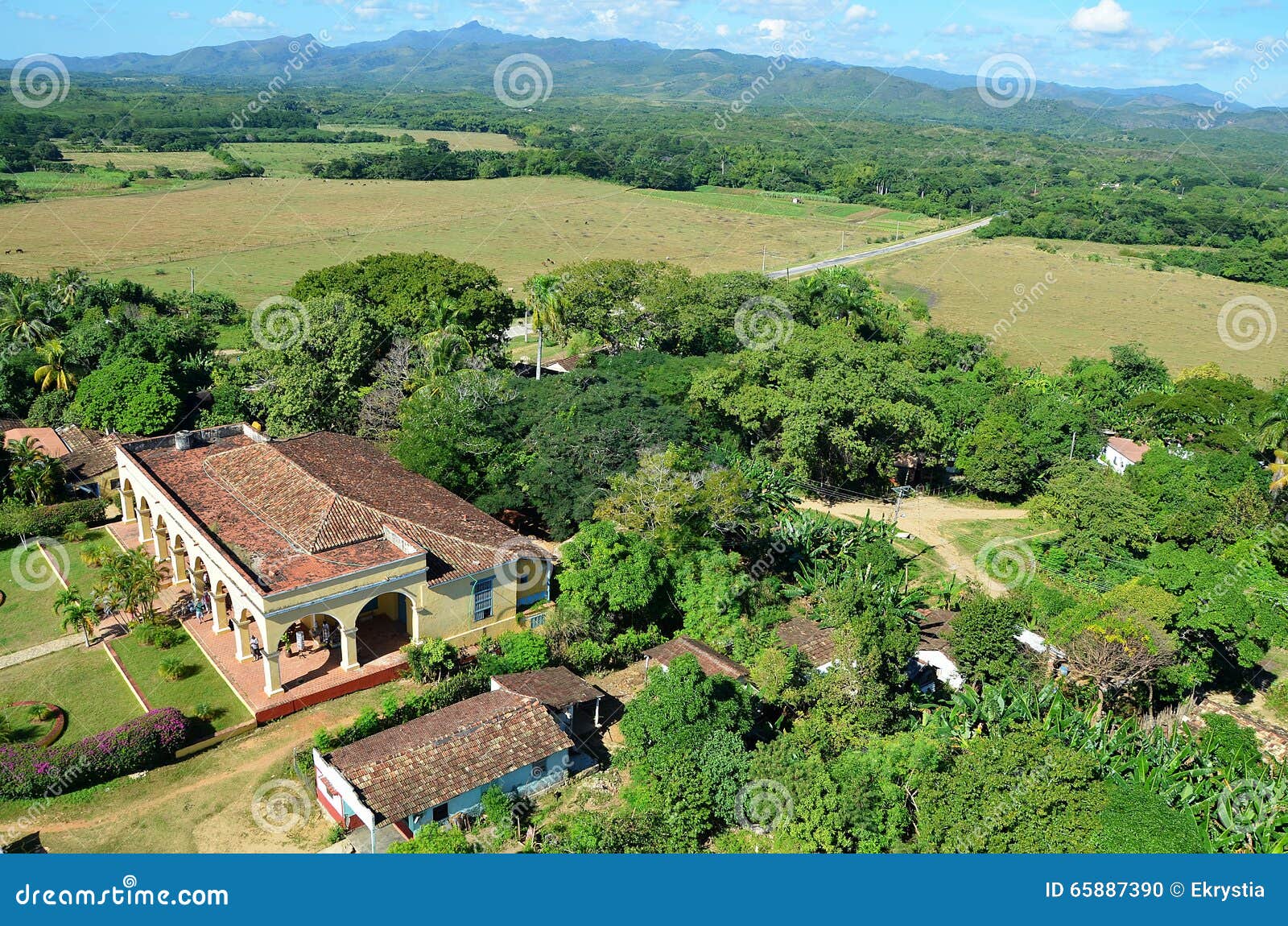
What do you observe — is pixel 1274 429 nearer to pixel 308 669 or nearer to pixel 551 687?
pixel 551 687

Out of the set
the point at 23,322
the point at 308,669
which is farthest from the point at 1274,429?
the point at 23,322

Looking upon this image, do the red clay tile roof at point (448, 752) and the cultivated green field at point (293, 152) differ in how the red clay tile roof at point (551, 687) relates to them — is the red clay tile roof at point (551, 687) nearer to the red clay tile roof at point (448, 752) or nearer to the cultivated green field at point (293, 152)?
the red clay tile roof at point (448, 752)

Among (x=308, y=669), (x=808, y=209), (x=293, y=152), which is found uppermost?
(x=293, y=152)

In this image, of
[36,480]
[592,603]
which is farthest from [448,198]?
[592,603]

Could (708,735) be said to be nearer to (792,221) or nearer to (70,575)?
(70,575)

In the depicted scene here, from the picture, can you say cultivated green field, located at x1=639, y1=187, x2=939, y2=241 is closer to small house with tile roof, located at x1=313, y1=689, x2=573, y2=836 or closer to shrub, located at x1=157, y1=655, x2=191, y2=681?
small house with tile roof, located at x1=313, y1=689, x2=573, y2=836
